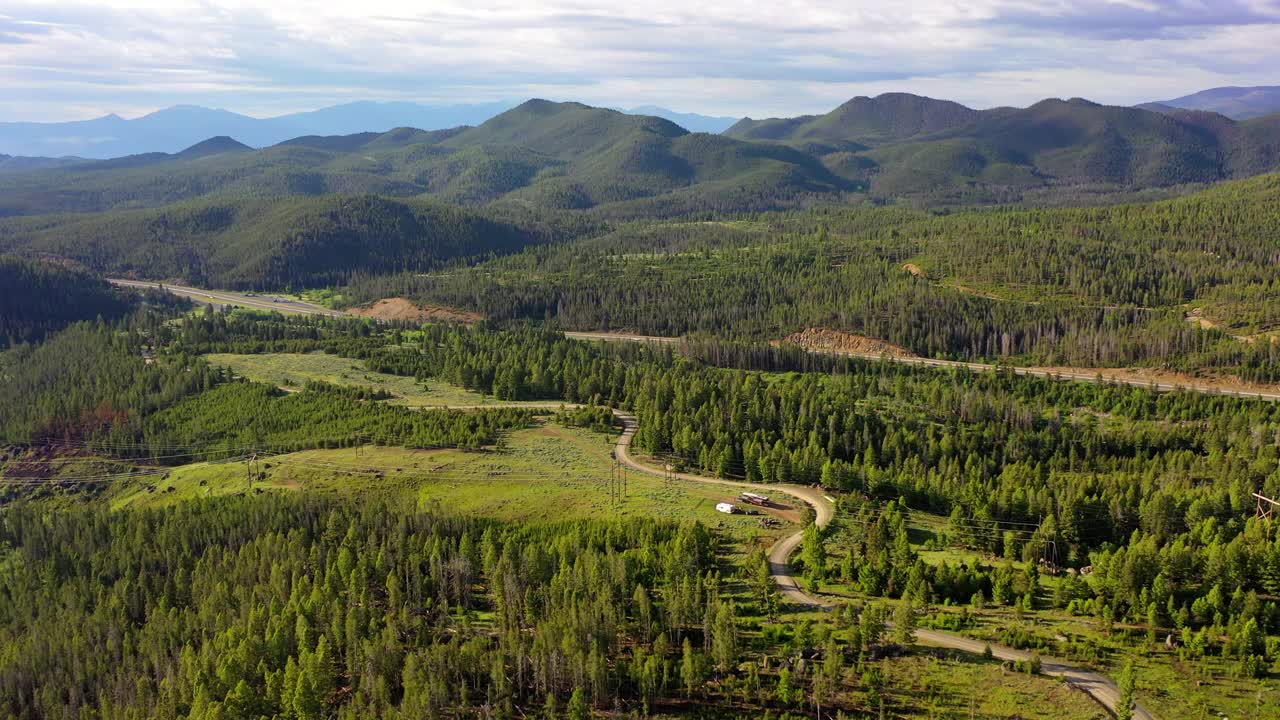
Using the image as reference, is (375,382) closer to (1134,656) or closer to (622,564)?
(622,564)

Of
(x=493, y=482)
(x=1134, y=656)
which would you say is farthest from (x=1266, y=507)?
(x=493, y=482)

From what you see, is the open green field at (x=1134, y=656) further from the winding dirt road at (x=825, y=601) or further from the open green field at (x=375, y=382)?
the open green field at (x=375, y=382)

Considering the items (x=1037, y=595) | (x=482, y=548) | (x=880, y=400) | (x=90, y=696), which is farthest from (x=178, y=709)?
(x=880, y=400)

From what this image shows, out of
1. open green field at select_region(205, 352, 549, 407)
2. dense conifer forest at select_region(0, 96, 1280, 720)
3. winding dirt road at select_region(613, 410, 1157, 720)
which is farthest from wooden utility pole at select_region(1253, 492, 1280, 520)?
open green field at select_region(205, 352, 549, 407)

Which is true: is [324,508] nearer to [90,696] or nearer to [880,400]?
[90,696]

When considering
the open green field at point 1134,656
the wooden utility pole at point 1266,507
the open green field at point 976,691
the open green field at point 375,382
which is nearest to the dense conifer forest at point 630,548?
the open green field at point 1134,656

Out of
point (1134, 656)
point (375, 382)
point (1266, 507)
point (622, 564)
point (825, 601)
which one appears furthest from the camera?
point (375, 382)
